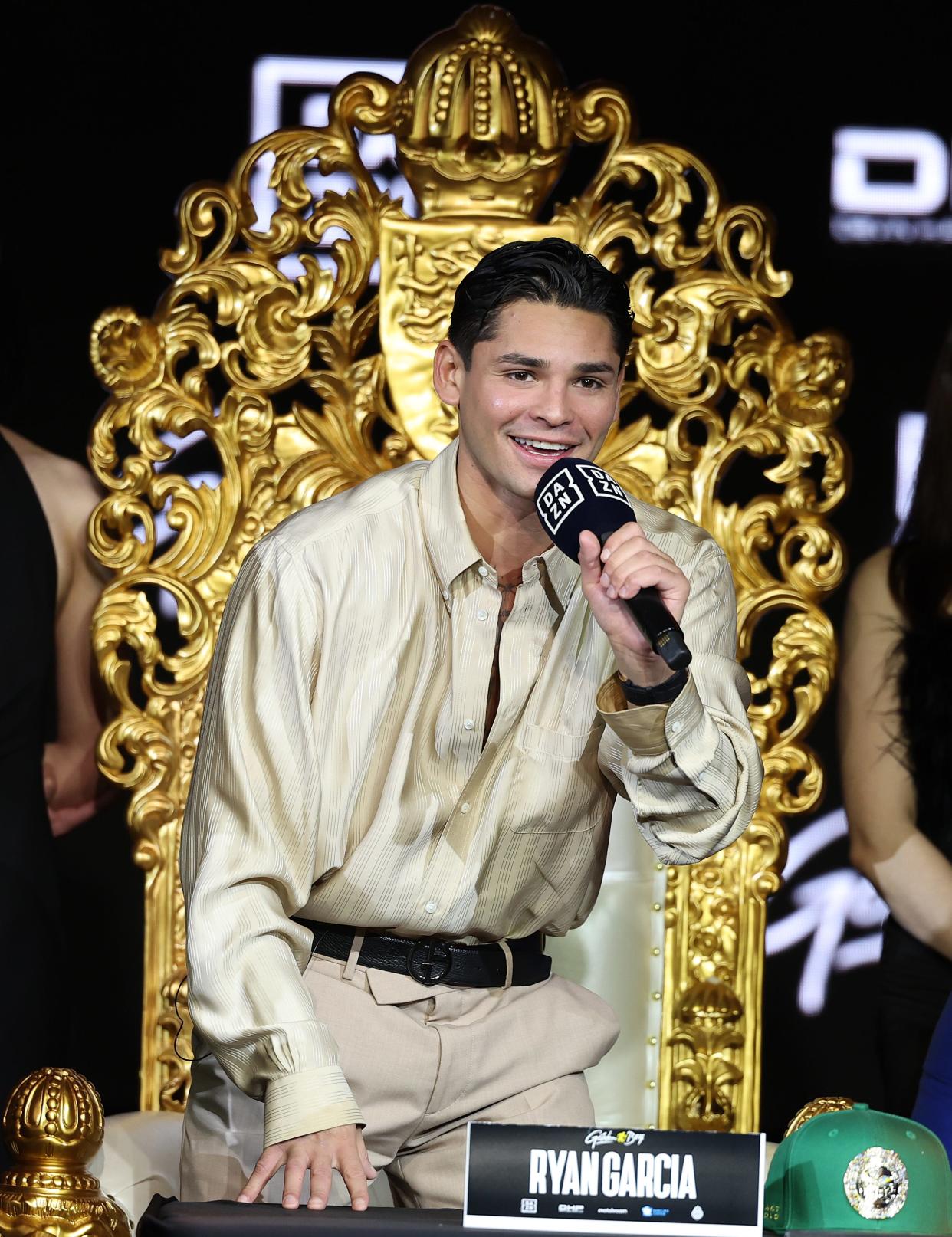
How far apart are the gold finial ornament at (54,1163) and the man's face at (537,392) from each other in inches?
33.4

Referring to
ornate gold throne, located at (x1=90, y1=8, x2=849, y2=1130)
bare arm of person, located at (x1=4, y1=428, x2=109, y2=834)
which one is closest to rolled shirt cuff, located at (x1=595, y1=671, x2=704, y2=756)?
ornate gold throne, located at (x1=90, y1=8, x2=849, y2=1130)

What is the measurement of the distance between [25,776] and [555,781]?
1.32m

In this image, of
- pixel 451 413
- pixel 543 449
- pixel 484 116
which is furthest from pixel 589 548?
pixel 484 116

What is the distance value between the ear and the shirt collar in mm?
75

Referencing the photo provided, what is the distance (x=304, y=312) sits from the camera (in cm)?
279

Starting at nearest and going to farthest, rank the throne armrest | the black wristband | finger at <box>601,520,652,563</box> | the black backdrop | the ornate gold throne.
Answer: finger at <box>601,520,652,563</box> < the black wristband < the throne armrest < the ornate gold throne < the black backdrop

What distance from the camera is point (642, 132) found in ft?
11.7

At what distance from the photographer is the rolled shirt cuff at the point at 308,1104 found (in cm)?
175

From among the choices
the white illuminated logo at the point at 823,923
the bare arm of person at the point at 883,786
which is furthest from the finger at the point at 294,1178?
the white illuminated logo at the point at 823,923

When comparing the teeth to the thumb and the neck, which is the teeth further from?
the thumb

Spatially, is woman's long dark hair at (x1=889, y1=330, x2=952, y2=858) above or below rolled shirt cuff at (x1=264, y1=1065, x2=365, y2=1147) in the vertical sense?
above

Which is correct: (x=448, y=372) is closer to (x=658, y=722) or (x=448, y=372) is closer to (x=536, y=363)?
(x=536, y=363)

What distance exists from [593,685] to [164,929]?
2.94 feet

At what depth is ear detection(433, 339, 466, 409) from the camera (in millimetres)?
2221
